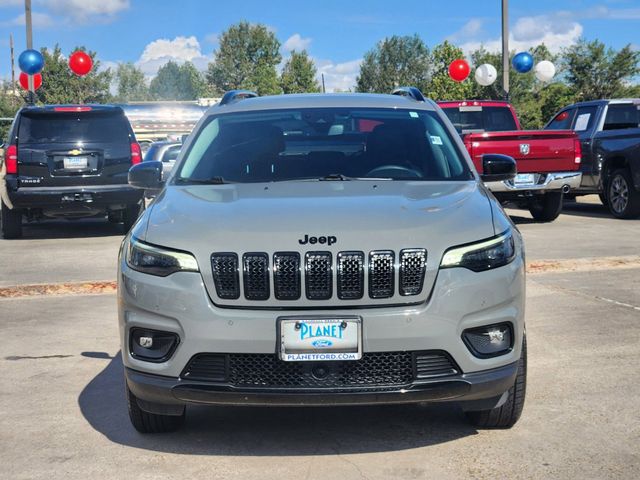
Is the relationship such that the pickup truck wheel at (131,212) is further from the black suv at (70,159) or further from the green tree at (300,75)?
the green tree at (300,75)

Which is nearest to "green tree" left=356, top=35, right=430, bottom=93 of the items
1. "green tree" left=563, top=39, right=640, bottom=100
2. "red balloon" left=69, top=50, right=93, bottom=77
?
"green tree" left=563, top=39, right=640, bottom=100

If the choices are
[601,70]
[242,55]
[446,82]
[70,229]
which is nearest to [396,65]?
[242,55]

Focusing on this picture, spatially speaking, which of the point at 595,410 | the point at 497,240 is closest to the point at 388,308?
the point at 497,240

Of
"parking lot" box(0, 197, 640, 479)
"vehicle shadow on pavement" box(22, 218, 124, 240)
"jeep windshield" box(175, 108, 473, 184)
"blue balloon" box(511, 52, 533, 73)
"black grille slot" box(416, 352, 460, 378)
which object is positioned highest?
Result: "blue balloon" box(511, 52, 533, 73)

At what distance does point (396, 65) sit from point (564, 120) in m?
113

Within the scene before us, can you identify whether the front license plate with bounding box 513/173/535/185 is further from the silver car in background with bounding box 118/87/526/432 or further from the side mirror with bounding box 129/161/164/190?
the silver car in background with bounding box 118/87/526/432

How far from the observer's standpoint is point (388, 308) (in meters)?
4.09

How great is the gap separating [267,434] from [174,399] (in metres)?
0.61

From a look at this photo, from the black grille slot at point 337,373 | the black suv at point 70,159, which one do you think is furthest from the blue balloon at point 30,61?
the black grille slot at point 337,373

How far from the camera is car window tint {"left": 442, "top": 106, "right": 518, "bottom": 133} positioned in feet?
55.5

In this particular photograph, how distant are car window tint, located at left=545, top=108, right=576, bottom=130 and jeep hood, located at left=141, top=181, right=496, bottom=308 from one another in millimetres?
12379

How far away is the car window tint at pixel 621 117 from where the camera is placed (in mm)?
16141

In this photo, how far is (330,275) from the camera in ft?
13.5

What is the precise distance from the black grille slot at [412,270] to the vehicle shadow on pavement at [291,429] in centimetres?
78
